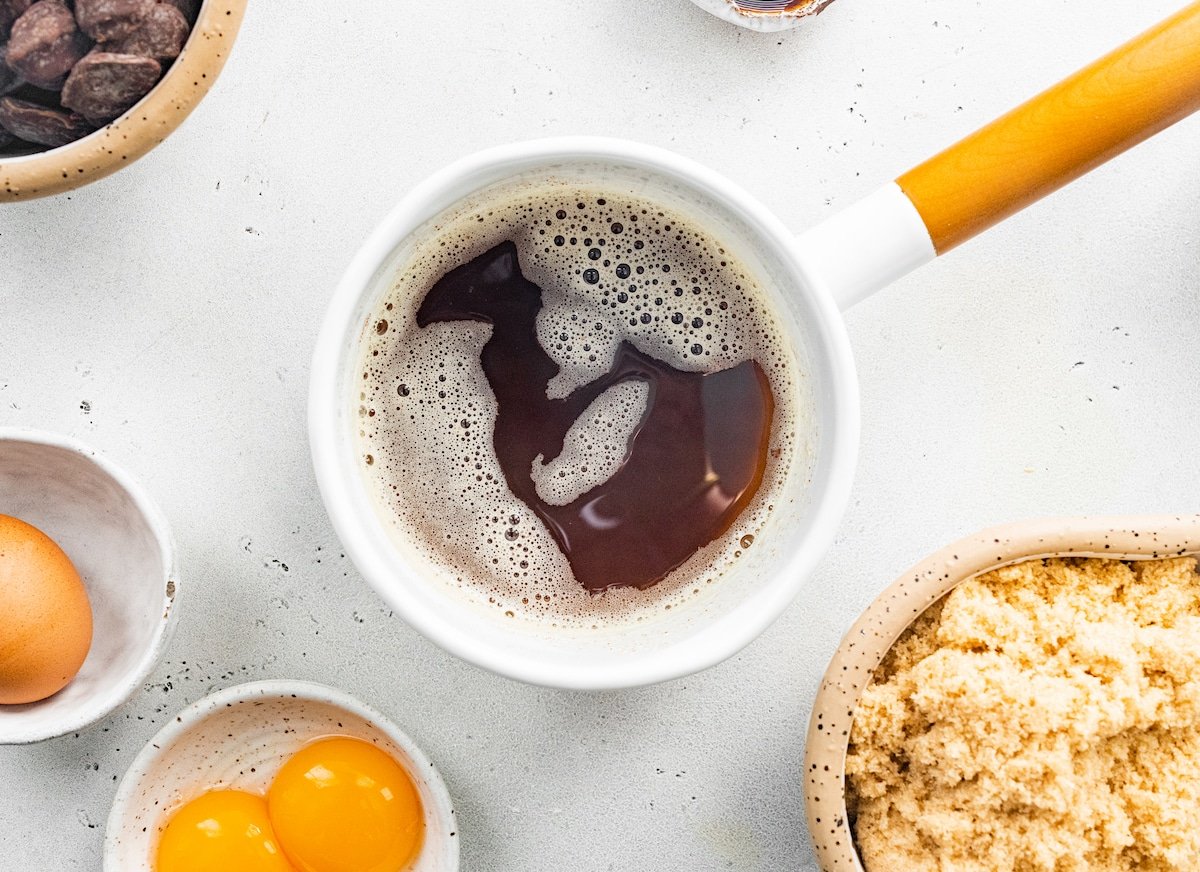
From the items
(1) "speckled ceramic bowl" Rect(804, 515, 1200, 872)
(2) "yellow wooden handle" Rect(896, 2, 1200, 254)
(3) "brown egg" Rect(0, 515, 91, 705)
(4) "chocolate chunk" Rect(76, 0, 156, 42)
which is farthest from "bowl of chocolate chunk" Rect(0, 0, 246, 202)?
(1) "speckled ceramic bowl" Rect(804, 515, 1200, 872)

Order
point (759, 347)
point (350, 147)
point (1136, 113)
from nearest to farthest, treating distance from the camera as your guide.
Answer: point (1136, 113) → point (759, 347) → point (350, 147)

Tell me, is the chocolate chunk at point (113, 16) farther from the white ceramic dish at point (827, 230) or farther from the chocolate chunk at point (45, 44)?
the white ceramic dish at point (827, 230)

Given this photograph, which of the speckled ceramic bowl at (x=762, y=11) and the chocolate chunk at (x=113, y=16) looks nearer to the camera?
the chocolate chunk at (x=113, y=16)

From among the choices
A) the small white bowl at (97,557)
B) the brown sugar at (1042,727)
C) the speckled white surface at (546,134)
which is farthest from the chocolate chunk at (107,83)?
the brown sugar at (1042,727)

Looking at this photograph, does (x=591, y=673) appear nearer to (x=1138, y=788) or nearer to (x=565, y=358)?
(x=565, y=358)

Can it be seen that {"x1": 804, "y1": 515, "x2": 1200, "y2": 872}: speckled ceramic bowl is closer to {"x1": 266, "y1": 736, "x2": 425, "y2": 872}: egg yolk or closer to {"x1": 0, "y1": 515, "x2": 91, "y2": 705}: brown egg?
{"x1": 266, "y1": 736, "x2": 425, "y2": 872}: egg yolk

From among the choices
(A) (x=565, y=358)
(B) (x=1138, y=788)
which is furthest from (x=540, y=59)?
(B) (x=1138, y=788)
